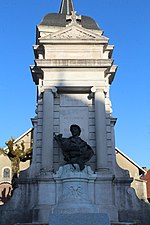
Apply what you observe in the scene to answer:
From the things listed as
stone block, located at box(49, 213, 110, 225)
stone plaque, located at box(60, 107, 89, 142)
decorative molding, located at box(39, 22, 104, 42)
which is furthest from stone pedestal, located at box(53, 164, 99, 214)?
decorative molding, located at box(39, 22, 104, 42)

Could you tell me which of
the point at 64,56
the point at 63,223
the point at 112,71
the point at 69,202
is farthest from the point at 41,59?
the point at 63,223

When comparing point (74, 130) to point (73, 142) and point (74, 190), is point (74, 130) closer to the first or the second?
point (73, 142)

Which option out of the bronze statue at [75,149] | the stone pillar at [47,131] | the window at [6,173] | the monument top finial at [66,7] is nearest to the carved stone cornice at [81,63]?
the stone pillar at [47,131]

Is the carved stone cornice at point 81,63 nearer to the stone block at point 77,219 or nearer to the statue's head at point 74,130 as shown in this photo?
the statue's head at point 74,130

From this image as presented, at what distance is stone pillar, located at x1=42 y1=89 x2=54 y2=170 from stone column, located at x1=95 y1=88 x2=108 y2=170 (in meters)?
2.01

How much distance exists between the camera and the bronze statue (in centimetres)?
1354

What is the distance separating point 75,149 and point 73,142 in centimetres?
32

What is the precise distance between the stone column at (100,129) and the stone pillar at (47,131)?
2.01 m

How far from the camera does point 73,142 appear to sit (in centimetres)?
1371

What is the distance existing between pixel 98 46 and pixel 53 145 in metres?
5.50

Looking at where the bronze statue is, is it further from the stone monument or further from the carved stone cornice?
the carved stone cornice

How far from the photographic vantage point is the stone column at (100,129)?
46.6 feet

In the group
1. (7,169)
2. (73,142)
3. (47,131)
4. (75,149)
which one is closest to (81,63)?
(47,131)

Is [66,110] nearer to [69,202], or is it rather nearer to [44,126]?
[44,126]
